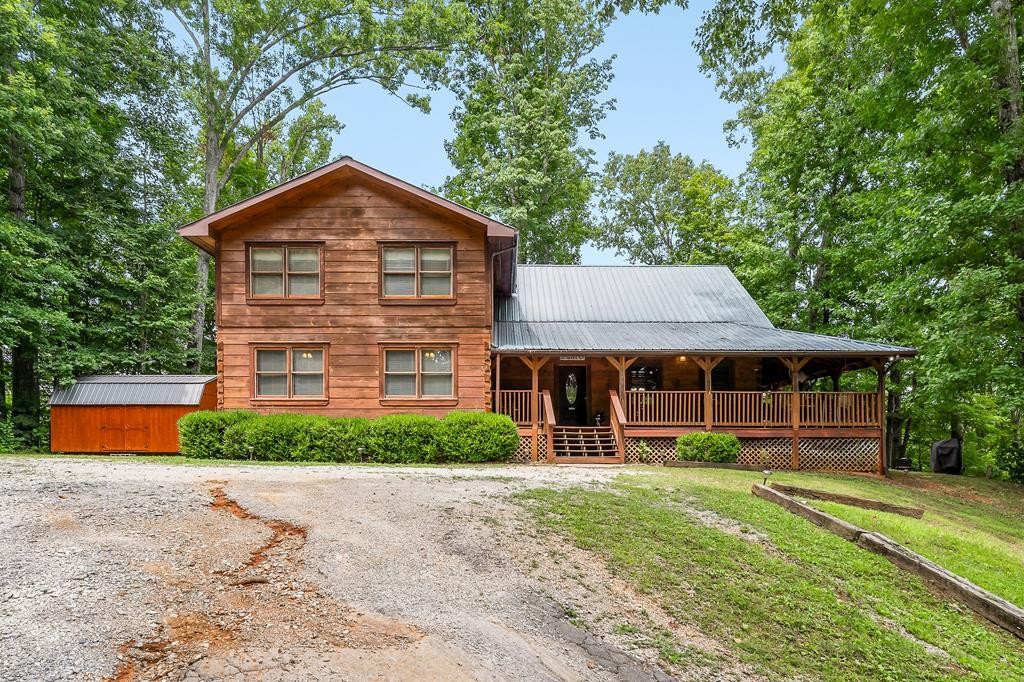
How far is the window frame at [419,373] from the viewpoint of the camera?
13.6 metres

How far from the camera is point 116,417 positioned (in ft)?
48.2

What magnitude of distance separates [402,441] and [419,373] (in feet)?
6.91

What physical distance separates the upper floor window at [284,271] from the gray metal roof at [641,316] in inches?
207

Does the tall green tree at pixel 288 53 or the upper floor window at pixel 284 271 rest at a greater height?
the tall green tree at pixel 288 53

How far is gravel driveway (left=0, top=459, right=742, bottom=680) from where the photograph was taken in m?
3.36

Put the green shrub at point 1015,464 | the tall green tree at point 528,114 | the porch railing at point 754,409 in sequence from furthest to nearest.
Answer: the tall green tree at point 528,114, the green shrub at point 1015,464, the porch railing at point 754,409

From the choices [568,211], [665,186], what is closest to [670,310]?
[568,211]

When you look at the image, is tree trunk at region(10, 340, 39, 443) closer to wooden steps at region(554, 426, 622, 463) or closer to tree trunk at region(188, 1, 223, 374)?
tree trunk at region(188, 1, 223, 374)

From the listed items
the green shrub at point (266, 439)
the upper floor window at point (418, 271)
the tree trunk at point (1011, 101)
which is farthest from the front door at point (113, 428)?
the tree trunk at point (1011, 101)

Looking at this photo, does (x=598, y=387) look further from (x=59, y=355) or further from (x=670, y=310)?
(x=59, y=355)

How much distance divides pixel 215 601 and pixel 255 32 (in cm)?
2467

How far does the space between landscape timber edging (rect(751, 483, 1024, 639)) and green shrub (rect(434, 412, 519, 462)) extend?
21.1 feet

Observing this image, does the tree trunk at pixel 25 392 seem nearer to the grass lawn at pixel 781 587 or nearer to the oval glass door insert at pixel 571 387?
the oval glass door insert at pixel 571 387

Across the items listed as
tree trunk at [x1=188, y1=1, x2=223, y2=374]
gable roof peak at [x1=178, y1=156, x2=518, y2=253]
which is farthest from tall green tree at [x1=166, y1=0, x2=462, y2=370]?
gable roof peak at [x1=178, y1=156, x2=518, y2=253]
